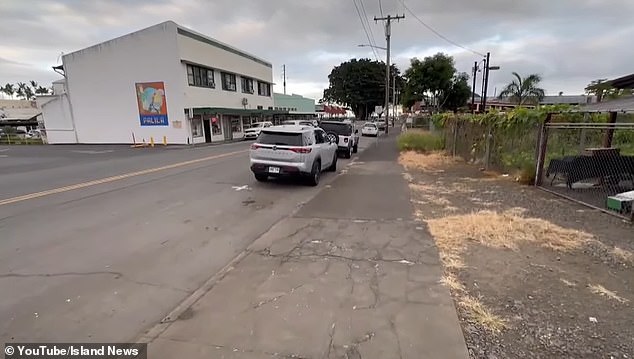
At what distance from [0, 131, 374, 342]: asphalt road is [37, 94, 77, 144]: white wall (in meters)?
27.5

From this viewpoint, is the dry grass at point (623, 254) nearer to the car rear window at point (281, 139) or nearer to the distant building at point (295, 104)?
the car rear window at point (281, 139)

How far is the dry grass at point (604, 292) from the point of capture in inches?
133

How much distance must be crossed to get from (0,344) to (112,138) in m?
33.6

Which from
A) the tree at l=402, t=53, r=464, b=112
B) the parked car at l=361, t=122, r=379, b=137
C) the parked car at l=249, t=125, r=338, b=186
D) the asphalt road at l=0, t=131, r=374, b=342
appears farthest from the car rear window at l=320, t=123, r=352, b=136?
the tree at l=402, t=53, r=464, b=112

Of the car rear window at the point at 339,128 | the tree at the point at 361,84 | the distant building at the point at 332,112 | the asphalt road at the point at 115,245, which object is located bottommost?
the asphalt road at the point at 115,245

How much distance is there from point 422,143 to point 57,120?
34943 millimetres

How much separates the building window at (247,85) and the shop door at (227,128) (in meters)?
5.48

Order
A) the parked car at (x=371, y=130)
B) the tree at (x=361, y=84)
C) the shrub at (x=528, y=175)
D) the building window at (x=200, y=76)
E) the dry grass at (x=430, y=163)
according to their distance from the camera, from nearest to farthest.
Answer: the shrub at (x=528, y=175), the dry grass at (x=430, y=163), the building window at (x=200, y=76), the parked car at (x=371, y=130), the tree at (x=361, y=84)

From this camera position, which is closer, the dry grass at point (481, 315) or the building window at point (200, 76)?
the dry grass at point (481, 315)

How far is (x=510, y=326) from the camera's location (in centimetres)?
298

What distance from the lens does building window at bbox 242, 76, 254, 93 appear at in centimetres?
3973

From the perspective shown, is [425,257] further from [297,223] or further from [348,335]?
[297,223]

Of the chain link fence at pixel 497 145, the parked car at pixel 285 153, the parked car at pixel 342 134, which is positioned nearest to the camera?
the parked car at pixel 285 153

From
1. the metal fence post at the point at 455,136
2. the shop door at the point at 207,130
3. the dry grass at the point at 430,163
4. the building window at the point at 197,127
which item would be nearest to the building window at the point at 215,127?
the shop door at the point at 207,130
